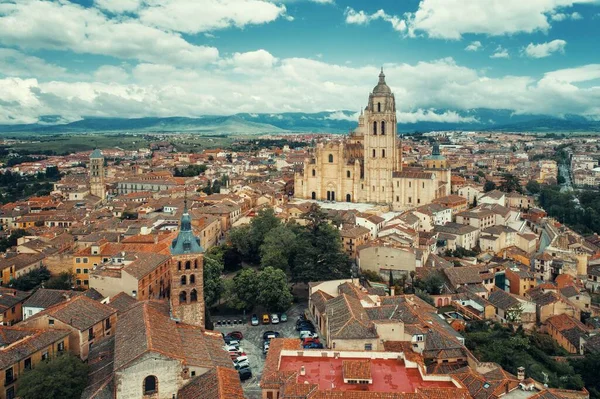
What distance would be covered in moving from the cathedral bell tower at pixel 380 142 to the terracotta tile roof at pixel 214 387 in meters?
54.0

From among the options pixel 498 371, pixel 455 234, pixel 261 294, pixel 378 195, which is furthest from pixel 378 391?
pixel 378 195

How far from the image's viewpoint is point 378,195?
76875 mm

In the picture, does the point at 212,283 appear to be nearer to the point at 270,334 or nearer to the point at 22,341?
the point at 270,334

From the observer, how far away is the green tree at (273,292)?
1602 inches

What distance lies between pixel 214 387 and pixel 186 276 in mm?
8650

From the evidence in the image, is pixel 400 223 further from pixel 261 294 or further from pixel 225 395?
pixel 225 395

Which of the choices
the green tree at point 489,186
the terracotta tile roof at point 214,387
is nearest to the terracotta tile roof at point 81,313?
the terracotta tile roof at point 214,387

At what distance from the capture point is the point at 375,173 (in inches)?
3031

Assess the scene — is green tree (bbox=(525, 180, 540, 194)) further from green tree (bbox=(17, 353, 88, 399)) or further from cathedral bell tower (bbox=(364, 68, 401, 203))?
green tree (bbox=(17, 353, 88, 399))

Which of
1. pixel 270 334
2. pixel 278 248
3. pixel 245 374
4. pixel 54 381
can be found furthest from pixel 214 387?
pixel 278 248

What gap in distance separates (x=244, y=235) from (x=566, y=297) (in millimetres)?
30733

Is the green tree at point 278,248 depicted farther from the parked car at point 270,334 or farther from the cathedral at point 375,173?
the cathedral at point 375,173

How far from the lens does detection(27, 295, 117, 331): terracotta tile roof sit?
101 ft

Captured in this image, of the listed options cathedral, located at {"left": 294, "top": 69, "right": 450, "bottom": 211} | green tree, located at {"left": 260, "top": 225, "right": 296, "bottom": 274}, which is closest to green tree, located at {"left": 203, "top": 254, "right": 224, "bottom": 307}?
green tree, located at {"left": 260, "top": 225, "right": 296, "bottom": 274}
